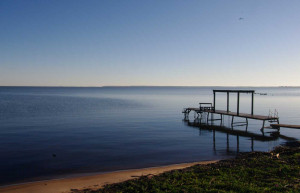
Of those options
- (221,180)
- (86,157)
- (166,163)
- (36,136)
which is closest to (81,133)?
(36,136)

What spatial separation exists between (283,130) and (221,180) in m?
27.0

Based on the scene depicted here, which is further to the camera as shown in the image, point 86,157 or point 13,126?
point 13,126

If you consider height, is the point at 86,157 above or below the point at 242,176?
below

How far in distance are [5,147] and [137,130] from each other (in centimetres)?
1408

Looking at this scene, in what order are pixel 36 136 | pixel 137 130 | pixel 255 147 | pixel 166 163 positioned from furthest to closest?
pixel 137 130 < pixel 36 136 < pixel 255 147 < pixel 166 163

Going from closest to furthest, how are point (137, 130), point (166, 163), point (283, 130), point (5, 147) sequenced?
point (166, 163)
point (5, 147)
point (137, 130)
point (283, 130)

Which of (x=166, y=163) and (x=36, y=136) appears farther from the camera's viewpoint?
(x=36, y=136)

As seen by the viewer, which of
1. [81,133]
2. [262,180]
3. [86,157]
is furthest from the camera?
[81,133]

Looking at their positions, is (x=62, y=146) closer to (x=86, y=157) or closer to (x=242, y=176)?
→ (x=86, y=157)

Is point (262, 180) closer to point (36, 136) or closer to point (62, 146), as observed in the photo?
point (62, 146)

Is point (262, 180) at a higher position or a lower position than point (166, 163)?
higher

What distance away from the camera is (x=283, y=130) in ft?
111

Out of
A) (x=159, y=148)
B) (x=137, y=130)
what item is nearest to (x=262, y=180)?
(x=159, y=148)

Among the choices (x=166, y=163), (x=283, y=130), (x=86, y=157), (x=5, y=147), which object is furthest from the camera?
(x=283, y=130)
